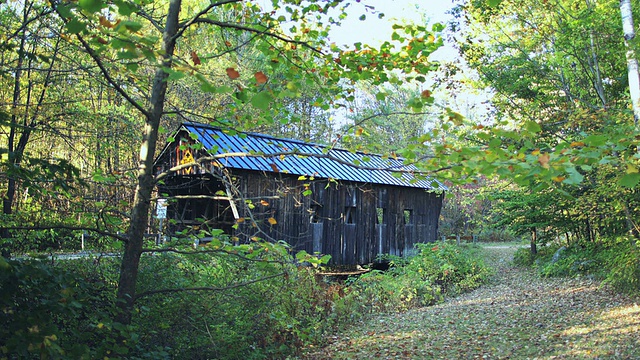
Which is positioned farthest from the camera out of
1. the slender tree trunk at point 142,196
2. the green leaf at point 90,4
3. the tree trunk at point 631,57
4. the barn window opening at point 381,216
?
the barn window opening at point 381,216

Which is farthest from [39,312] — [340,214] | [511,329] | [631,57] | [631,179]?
[340,214]

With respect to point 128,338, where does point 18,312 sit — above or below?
above

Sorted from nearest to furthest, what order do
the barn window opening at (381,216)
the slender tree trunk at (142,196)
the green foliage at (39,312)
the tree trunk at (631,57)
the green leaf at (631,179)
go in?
1. the green leaf at (631,179)
2. the green foliage at (39,312)
3. the slender tree trunk at (142,196)
4. the tree trunk at (631,57)
5. the barn window opening at (381,216)

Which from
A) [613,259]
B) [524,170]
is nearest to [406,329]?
[613,259]

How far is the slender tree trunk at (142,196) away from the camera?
3771 mm

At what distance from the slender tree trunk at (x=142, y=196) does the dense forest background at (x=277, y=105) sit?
0.04ft

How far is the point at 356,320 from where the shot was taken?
10258mm

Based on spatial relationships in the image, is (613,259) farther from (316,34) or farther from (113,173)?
(113,173)

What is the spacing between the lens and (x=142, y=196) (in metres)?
3.81

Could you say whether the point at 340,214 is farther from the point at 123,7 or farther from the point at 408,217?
the point at 123,7

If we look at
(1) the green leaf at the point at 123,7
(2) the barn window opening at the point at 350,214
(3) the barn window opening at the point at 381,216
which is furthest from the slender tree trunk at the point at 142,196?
(3) the barn window opening at the point at 381,216

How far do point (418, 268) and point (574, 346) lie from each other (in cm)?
805

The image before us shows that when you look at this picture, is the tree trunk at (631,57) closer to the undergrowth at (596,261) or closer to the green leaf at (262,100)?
the undergrowth at (596,261)

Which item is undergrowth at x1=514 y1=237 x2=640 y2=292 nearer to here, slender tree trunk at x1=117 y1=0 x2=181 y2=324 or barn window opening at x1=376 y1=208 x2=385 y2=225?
barn window opening at x1=376 y1=208 x2=385 y2=225
